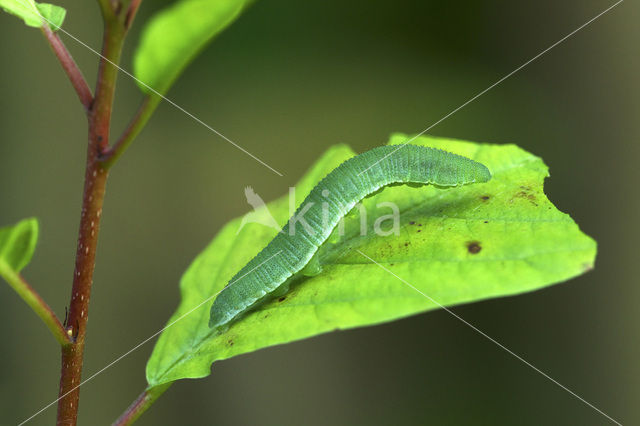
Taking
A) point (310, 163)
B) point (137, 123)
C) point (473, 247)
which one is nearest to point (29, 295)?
point (137, 123)

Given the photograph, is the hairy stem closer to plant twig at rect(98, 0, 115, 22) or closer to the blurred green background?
plant twig at rect(98, 0, 115, 22)

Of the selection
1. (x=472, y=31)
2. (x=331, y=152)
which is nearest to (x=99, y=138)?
(x=331, y=152)

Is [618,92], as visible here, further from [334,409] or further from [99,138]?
[99,138]

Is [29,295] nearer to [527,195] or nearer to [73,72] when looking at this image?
[73,72]

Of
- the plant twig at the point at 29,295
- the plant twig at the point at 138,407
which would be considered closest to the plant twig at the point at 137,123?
the plant twig at the point at 29,295

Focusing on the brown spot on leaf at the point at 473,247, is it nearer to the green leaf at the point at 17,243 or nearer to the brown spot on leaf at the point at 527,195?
the brown spot on leaf at the point at 527,195
